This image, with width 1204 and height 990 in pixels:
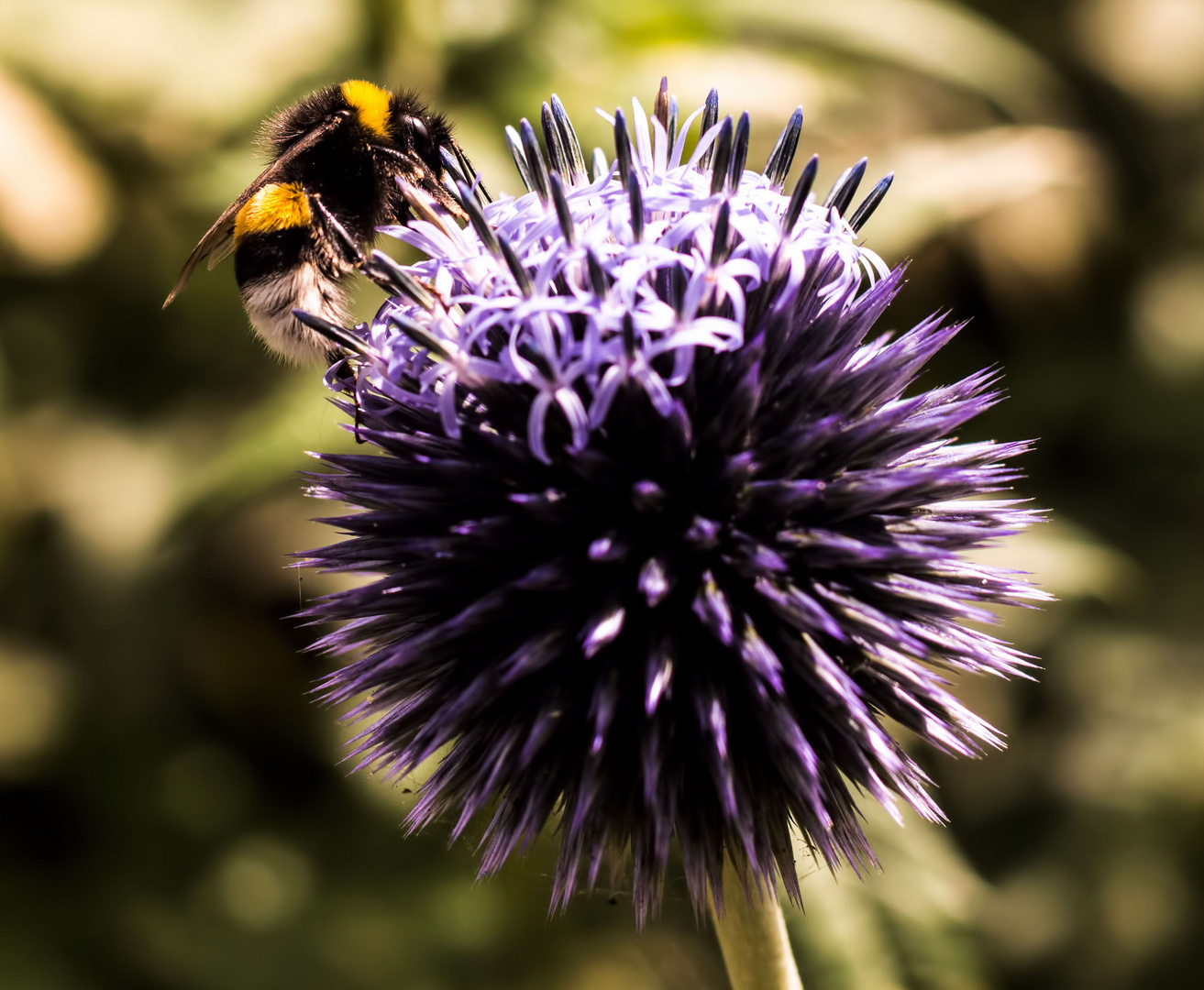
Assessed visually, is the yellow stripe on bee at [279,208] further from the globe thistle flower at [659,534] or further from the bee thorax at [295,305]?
the globe thistle flower at [659,534]

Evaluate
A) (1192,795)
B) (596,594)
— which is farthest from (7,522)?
(1192,795)

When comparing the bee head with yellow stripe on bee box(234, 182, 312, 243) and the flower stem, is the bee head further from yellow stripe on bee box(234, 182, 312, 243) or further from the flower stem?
the flower stem

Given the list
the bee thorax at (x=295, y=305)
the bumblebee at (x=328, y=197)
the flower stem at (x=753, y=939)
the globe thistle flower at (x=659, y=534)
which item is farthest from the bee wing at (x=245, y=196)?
the flower stem at (x=753, y=939)

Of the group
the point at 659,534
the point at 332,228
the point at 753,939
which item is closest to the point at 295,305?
the point at 332,228

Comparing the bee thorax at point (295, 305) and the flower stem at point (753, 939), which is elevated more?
the bee thorax at point (295, 305)

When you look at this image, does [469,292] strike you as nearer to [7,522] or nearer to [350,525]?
[350,525]
